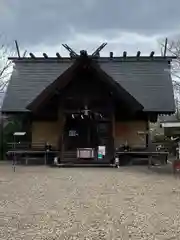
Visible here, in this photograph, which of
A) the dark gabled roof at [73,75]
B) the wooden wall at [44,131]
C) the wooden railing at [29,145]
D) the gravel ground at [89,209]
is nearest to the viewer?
the gravel ground at [89,209]

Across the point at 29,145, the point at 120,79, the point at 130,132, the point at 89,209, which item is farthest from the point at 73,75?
the point at 89,209

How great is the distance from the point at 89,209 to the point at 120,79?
49.9ft

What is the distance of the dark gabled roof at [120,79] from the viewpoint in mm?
20969

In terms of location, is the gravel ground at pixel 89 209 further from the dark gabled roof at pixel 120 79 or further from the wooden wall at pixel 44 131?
the dark gabled roof at pixel 120 79

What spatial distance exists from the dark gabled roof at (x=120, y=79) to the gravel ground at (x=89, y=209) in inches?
348

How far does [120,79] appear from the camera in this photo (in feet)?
73.6

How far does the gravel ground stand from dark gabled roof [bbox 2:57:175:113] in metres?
8.85

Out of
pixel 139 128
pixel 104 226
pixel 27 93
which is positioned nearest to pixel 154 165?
pixel 139 128

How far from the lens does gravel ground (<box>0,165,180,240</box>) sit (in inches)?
233

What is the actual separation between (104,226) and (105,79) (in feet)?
39.4

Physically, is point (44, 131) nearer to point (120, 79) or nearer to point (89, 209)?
point (120, 79)

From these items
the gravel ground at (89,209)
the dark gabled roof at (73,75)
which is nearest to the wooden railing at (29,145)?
the dark gabled roof at (73,75)

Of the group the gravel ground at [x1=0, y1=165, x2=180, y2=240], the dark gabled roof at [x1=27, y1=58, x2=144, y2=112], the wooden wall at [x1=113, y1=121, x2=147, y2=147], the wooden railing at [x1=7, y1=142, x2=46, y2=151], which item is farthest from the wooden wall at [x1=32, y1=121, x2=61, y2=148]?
the gravel ground at [x1=0, y1=165, x2=180, y2=240]

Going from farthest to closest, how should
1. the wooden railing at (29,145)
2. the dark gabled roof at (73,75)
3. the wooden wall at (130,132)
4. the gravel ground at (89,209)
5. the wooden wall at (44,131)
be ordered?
the wooden wall at (44,131), the wooden wall at (130,132), the wooden railing at (29,145), the dark gabled roof at (73,75), the gravel ground at (89,209)
